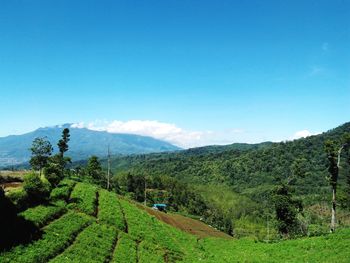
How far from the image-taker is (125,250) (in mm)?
50719

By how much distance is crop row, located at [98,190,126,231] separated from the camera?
5939 centimetres

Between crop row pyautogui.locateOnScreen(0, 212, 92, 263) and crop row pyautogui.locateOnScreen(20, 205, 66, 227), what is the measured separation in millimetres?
881

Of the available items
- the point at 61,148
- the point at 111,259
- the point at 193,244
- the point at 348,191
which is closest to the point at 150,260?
the point at 111,259

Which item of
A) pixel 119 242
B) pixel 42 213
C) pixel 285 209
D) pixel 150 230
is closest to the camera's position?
pixel 42 213

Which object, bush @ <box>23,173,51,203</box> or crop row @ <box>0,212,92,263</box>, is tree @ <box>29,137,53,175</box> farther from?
crop row @ <box>0,212,92,263</box>

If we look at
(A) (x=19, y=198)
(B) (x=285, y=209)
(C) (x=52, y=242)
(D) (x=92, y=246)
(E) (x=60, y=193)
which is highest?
(A) (x=19, y=198)

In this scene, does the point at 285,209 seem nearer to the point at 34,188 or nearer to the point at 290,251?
the point at 290,251

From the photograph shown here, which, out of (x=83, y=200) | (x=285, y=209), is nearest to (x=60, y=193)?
(x=83, y=200)

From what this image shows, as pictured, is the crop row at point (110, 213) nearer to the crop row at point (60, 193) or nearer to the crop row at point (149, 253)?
the crop row at point (149, 253)

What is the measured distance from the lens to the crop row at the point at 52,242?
122 ft

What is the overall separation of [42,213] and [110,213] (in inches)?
595

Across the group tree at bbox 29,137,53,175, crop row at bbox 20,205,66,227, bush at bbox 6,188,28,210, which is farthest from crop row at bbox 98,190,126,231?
tree at bbox 29,137,53,175

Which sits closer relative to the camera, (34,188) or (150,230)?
(34,188)

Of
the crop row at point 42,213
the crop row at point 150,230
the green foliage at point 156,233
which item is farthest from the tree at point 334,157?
the crop row at point 42,213
